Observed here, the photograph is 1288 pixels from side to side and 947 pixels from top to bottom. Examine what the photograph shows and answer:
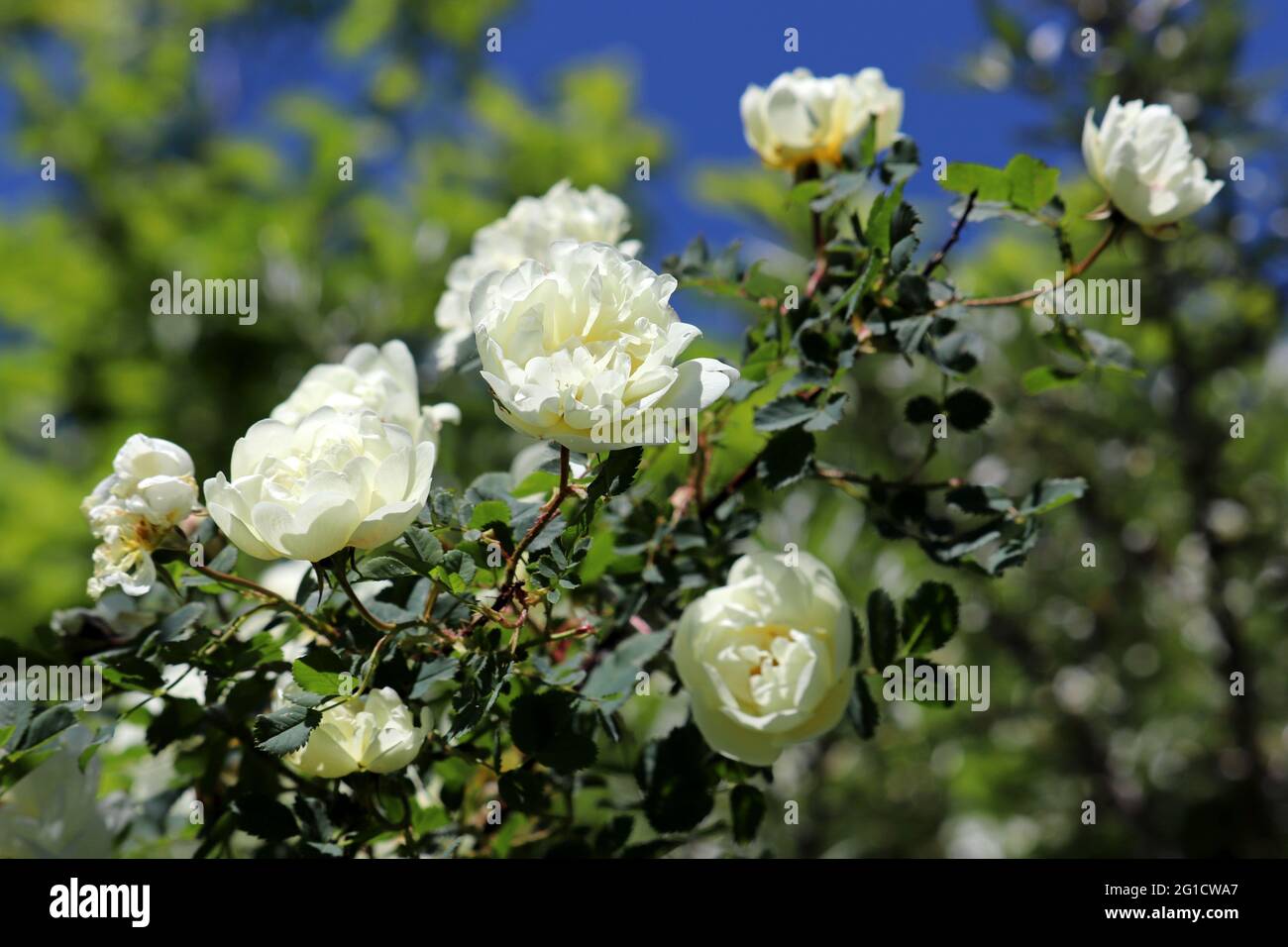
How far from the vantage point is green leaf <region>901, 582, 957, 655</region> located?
0.77m

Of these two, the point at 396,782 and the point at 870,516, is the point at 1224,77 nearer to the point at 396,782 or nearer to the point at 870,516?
the point at 870,516

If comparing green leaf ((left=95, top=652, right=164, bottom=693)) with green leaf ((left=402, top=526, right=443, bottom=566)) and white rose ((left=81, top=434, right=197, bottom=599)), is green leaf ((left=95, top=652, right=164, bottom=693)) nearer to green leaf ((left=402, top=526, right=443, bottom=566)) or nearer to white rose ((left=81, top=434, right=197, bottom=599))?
white rose ((left=81, top=434, right=197, bottom=599))

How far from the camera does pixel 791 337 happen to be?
2.60 feet

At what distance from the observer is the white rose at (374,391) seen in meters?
0.77

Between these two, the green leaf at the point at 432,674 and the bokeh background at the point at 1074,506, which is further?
the bokeh background at the point at 1074,506

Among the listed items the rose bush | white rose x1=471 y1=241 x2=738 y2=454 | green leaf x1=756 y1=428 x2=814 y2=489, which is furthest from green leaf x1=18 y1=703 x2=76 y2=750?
green leaf x1=756 y1=428 x2=814 y2=489

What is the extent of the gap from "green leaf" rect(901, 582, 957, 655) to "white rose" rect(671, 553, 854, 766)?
5cm

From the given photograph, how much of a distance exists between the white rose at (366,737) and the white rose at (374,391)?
0.20 m

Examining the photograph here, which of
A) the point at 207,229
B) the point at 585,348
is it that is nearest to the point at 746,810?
the point at 585,348

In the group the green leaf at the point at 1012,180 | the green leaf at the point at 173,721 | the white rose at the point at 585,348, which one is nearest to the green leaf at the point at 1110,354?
the green leaf at the point at 1012,180

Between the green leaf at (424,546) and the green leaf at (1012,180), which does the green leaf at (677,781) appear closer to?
the green leaf at (424,546)
